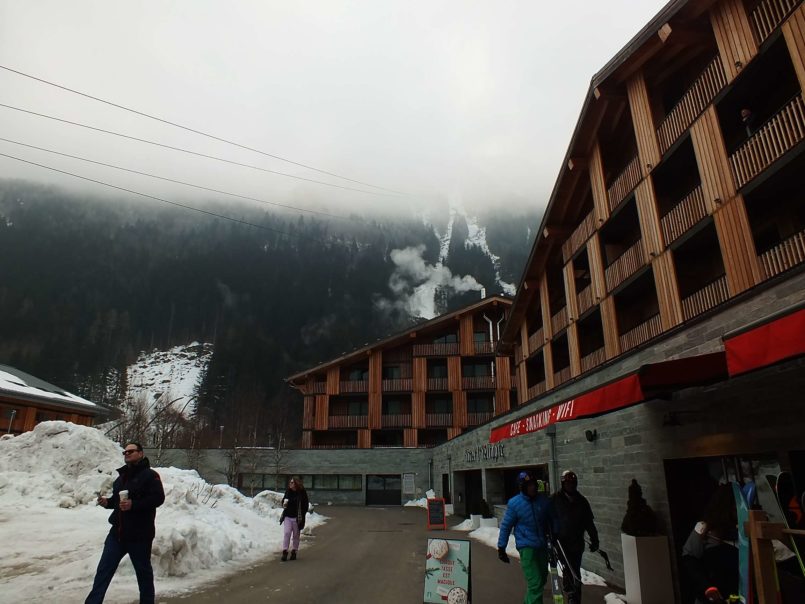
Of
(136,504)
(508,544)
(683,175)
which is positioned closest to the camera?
(136,504)

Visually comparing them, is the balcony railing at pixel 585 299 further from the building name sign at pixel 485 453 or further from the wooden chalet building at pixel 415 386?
the wooden chalet building at pixel 415 386

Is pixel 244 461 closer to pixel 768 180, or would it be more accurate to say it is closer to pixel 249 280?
pixel 768 180

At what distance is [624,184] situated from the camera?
1546 cm

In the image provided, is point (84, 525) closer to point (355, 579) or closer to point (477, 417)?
point (355, 579)

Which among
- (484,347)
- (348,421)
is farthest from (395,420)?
(484,347)

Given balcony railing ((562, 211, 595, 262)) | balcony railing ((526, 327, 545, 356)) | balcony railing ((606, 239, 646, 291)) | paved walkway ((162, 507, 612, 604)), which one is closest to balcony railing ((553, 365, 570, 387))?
balcony railing ((526, 327, 545, 356))

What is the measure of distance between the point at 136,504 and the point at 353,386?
36.3 meters

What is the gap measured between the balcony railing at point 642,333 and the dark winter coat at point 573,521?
344 inches

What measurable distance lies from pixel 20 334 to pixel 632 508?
18022 centimetres

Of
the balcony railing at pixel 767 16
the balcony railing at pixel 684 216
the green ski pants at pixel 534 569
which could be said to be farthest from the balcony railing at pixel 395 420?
the green ski pants at pixel 534 569

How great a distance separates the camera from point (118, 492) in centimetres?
553

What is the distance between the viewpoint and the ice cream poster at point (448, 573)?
5.93 meters

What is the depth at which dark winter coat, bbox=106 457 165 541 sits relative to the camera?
214 inches

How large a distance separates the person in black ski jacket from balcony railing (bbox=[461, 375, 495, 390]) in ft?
111
